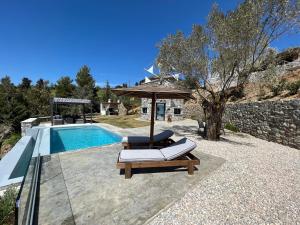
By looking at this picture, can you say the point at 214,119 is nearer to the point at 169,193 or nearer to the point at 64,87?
the point at 169,193

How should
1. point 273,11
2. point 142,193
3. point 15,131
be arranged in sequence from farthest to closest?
point 15,131, point 273,11, point 142,193

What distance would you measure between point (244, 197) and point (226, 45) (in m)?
7.79

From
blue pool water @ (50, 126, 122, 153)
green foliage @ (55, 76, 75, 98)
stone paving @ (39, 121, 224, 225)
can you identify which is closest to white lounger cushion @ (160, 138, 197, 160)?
stone paving @ (39, 121, 224, 225)

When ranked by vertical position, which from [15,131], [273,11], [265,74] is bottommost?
[15,131]

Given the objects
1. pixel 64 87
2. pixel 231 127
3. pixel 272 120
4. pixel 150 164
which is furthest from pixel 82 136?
pixel 64 87

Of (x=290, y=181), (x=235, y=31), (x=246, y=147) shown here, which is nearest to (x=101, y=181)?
(x=290, y=181)

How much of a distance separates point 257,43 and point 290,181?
6719mm

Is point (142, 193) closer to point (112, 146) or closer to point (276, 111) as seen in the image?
point (112, 146)

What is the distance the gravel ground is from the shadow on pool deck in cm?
30

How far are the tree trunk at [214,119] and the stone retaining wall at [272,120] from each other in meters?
3.01

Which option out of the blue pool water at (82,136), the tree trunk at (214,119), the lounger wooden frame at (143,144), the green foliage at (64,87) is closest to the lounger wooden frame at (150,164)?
the lounger wooden frame at (143,144)

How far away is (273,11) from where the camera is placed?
7371 millimetres

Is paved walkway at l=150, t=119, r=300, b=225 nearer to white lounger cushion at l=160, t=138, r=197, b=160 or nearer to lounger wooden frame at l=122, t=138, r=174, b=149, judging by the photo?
white lounger cushion at l=160, t=138, r=197, b=160

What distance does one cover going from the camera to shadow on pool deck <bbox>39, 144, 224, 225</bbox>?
296 centimetres
